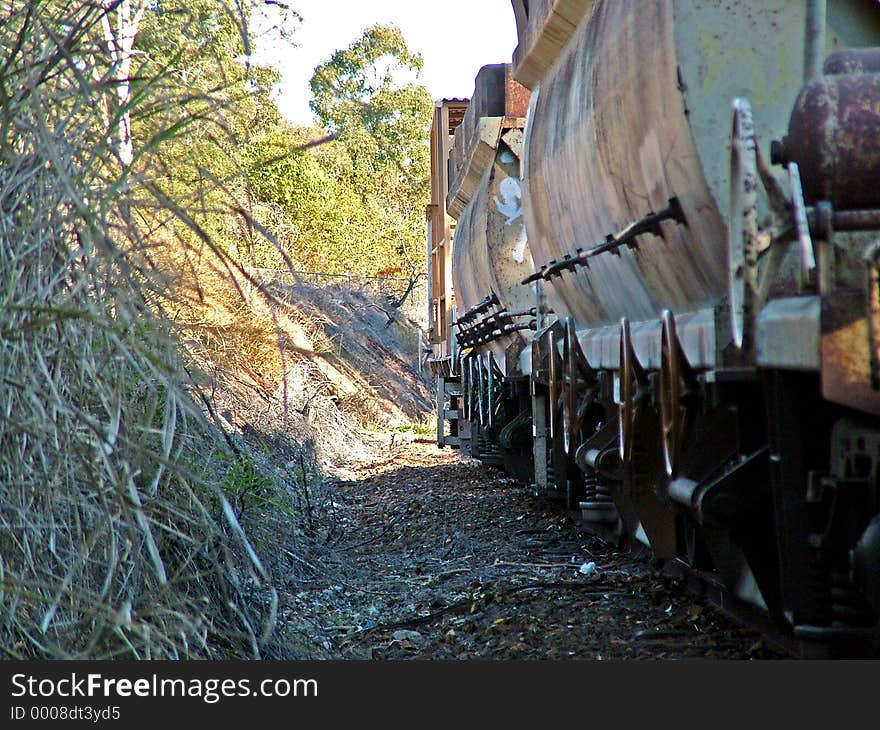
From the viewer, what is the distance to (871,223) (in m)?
2.74

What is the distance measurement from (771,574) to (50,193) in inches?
113

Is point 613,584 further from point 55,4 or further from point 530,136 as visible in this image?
point 55,4

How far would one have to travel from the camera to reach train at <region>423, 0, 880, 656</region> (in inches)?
121

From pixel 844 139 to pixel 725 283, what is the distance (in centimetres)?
109

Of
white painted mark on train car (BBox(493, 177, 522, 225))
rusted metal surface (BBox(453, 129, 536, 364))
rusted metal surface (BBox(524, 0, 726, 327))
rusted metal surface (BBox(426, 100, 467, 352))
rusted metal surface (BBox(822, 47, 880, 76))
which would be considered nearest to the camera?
rusted metal surface (BBox(822, 47, 880, 76))

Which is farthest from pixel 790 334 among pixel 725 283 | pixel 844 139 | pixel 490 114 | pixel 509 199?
pixel 490 114

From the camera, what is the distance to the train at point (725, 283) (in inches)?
121

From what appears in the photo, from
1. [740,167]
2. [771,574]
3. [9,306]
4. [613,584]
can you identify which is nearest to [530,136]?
[613,584]

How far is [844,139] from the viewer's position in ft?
10.1

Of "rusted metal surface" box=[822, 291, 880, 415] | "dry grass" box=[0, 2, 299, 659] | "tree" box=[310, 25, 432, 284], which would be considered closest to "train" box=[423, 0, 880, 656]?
"rusted metal surface" box=[822, 291, 880, 415]

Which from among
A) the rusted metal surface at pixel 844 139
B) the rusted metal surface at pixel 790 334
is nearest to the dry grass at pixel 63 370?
the rusted metal surface at pixel 790 334

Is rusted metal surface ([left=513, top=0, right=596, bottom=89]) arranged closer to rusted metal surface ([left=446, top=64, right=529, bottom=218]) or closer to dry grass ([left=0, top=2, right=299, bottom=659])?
rusted metal surface ([left=446, top=64, right=529, bottom=218])

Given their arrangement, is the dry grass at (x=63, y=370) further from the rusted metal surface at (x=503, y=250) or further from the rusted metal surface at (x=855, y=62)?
the rusted metal surface at (x=503, y=250)

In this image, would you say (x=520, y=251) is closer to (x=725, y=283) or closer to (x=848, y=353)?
(x=725, y=283)
